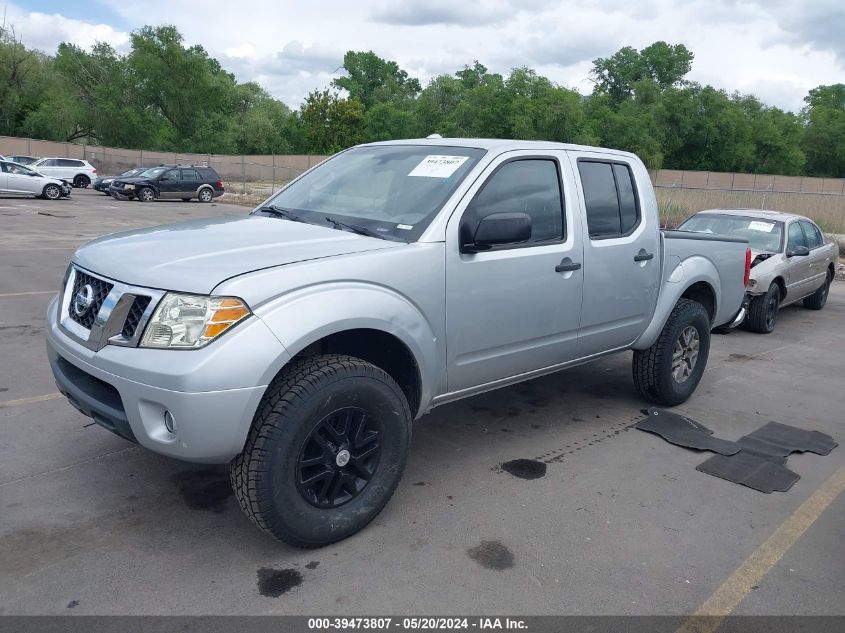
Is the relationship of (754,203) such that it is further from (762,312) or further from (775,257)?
(762,312)

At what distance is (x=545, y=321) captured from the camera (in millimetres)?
4258

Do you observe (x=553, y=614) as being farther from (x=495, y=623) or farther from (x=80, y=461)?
(x=80, y=461)

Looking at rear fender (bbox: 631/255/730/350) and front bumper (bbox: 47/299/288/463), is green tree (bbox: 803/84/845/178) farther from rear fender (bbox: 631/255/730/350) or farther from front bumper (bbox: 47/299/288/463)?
front bumper (bbox: 47/299/288/463)

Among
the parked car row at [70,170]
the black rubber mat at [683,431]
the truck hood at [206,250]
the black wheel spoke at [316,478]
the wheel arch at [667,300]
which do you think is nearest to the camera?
the truck hood at [206,250]

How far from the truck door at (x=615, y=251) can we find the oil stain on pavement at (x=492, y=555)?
1.63 metres

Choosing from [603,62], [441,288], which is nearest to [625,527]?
[441,288]

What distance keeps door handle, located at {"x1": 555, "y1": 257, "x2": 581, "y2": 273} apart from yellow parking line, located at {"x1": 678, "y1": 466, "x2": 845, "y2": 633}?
179 centimetres

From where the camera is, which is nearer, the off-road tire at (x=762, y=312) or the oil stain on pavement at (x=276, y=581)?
the oil stain on pavement at (x=276, y=581)

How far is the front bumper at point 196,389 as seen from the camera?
2846mm

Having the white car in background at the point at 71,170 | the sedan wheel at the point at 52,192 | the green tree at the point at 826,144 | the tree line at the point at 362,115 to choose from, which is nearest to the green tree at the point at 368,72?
the tree line at the point at 362,115

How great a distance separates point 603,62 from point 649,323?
89012 mm

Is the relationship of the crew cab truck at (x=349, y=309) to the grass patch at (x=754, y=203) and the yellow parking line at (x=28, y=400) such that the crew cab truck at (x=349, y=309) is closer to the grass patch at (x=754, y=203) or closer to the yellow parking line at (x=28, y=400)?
the yellow parking line at (x=28, y=400)

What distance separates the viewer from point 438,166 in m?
4.07

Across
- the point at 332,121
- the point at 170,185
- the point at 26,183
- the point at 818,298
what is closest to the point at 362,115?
the point at 332,121
